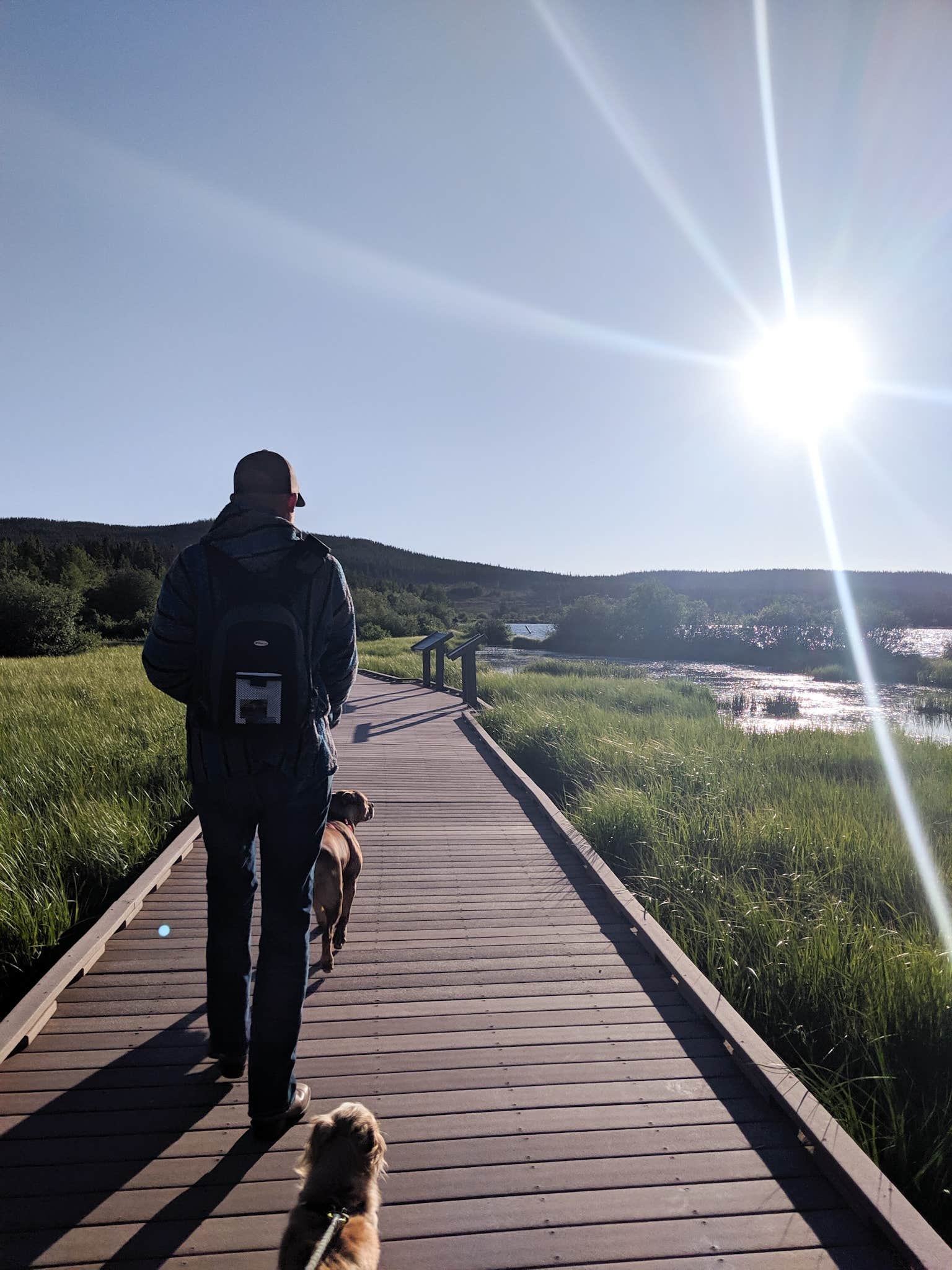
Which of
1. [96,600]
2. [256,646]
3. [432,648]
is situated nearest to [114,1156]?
[256,646]

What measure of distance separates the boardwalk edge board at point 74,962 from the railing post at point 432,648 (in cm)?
850

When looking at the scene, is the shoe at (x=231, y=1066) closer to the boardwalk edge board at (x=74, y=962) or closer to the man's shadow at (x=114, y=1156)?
the man's shadow at (x=114, y=1156)

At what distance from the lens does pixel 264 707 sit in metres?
1.92

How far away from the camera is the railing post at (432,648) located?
43.5ft

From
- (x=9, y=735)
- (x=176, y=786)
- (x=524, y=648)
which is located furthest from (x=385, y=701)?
(x=524, y=648)

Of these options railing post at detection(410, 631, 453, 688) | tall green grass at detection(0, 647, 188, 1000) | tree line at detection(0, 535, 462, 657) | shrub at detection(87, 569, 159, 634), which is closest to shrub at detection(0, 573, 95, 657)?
tree line at detection(0, 535, 462, 657)

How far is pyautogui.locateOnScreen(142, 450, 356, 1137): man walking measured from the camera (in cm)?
193

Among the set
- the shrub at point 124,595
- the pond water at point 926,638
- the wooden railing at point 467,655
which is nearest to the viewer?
the wooden railing at point 467,655

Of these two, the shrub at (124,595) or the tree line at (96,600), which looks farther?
the shrub at (124,595)

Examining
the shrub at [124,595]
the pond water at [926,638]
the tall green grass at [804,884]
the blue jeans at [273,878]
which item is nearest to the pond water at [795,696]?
the tall green grass at [804,884]

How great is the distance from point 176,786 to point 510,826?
2841mm

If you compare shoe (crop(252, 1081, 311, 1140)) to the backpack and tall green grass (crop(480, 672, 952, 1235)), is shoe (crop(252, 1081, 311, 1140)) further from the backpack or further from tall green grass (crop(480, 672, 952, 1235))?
tall green grass (crop(480, 672, 952, 1235))

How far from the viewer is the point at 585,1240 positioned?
1.81m

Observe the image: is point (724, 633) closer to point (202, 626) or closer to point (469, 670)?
point (469, 670)
